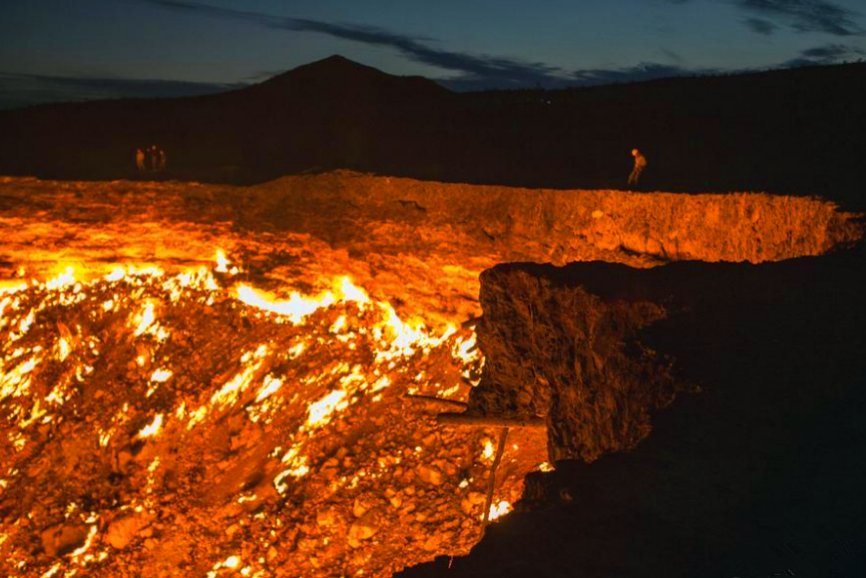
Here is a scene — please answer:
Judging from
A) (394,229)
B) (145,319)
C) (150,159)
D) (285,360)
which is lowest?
(285,360)

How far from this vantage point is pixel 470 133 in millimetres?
12195

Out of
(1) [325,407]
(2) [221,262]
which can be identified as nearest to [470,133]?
(2) [221,262]

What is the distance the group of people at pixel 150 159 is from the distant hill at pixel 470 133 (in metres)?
0.17

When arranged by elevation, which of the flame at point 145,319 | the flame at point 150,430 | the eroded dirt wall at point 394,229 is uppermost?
the eroded dirt wall at point 394,229

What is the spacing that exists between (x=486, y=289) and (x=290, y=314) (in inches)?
132

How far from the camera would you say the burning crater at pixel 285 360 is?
376 inches

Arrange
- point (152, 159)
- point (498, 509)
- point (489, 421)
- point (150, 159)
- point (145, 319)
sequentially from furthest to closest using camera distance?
point (145, 319), point (150, 159), point (152, 159), point (498, 509), point (489, 421)

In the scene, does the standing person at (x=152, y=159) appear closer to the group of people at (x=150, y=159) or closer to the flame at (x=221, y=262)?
the group of people at (x=150, y=159)

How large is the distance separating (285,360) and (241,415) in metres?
1.01

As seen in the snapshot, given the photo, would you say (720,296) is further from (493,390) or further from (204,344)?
(204,344)

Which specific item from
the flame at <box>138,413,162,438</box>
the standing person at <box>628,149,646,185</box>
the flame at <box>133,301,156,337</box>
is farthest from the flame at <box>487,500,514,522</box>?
the flame at <box>133,301,156,337</box>

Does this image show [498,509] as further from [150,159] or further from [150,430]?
[150,159]

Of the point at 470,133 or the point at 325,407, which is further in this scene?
the point at 470,133

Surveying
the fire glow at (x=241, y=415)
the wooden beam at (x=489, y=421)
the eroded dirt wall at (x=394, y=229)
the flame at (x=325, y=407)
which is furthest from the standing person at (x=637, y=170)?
the flame at (x=325, y=407)
